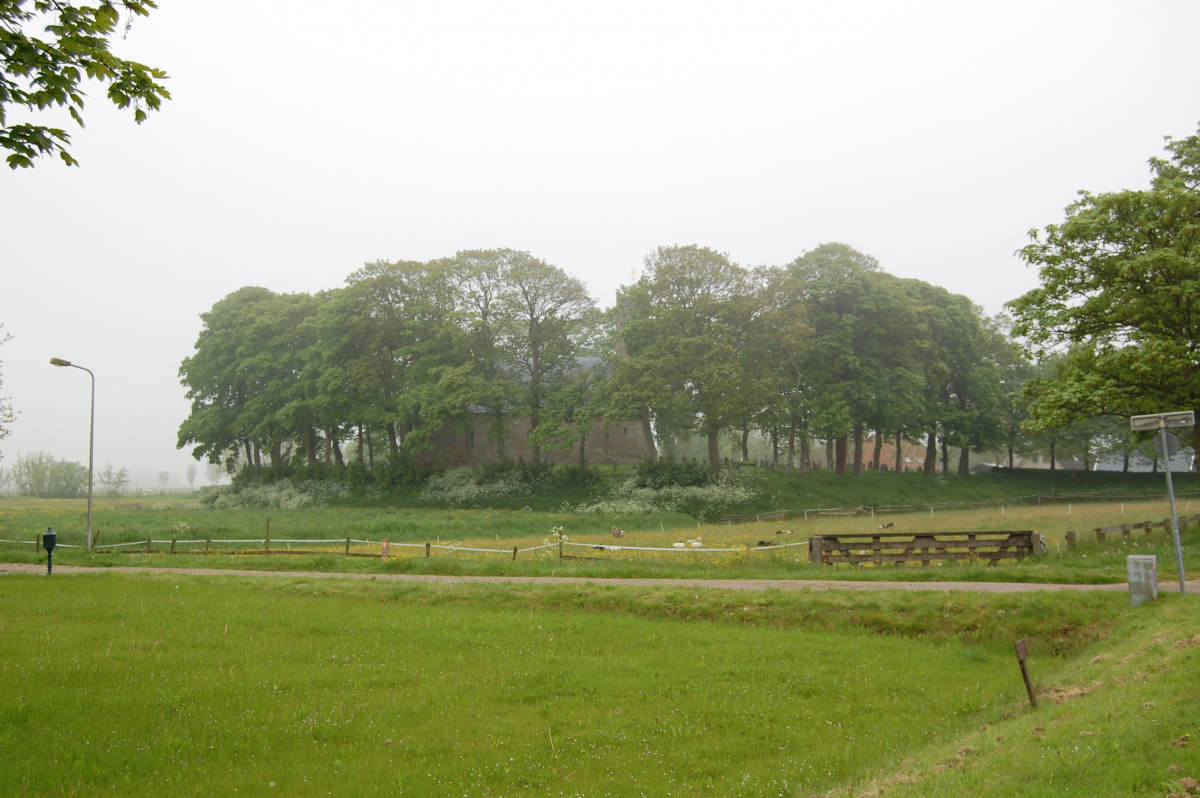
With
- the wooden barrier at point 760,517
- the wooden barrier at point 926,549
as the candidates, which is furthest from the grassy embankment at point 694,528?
the wooden barrier at point 760,517

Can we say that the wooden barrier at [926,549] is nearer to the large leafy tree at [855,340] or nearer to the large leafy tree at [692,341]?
the large leafy tree at [692,341]

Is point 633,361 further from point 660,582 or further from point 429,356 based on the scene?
point 660,582

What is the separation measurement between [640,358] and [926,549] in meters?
29.1

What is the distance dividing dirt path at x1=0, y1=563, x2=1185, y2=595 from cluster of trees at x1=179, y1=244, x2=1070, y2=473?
25.9 metres

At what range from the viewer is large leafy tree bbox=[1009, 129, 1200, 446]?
2169 cm

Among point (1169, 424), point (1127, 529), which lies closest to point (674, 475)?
point (1127, 529)

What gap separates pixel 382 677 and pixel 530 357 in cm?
4399

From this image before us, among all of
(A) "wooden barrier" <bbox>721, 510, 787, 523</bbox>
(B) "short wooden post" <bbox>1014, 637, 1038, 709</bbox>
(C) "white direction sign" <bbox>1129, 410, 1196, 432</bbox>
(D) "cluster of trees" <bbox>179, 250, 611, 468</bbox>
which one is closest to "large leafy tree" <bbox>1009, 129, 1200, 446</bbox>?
(C) "white direction sign" <bbox>1129, 410, 1196, 432</bbox>

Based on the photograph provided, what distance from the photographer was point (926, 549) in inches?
822

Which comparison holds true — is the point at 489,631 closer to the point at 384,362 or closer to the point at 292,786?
the point at 292,786

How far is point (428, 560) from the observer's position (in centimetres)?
2483

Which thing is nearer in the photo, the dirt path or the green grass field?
the green grass field

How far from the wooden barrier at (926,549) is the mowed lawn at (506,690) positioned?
594 centimetres

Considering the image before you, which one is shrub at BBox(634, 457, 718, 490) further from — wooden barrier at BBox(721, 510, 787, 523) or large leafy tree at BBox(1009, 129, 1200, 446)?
large leafy tree at BBox(1009, 129, 1200, 446)
